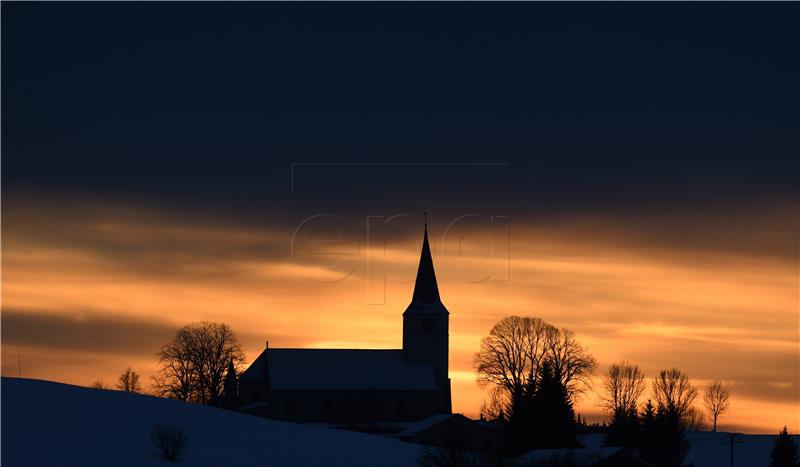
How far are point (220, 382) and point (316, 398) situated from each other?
956 cm

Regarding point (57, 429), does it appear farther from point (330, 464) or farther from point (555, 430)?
point (555, 430)

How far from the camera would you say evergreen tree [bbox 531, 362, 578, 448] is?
350ft

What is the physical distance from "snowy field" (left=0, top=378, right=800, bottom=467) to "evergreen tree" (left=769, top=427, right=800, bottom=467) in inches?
428

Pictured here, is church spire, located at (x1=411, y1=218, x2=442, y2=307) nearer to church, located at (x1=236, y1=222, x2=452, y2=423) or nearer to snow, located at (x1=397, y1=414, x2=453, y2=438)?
church, located at (x1=236, y1=222, x2=452, y2=423)

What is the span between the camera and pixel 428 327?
519 ft

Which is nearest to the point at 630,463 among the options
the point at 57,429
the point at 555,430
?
the point at 555,430

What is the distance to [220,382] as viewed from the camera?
156125 mm

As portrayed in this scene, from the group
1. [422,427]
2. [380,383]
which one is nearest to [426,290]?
[380,383]

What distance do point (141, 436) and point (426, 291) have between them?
59602 mm

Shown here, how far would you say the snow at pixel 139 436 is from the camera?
92.1 meters

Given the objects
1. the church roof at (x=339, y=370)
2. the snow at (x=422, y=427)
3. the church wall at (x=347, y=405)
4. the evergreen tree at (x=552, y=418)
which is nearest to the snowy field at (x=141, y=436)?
the evergreen tree at (x=552, y=418)

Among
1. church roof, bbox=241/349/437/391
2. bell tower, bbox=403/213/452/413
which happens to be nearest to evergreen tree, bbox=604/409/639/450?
bell tower, bbox=403/213/452/413

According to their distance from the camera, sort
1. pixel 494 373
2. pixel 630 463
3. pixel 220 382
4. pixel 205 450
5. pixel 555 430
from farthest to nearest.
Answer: pixel 220 382 < pixel 494 373 < pixel 555 430 < pixel 205 450 < pixel 630 463

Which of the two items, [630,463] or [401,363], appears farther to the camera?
[401,363]
